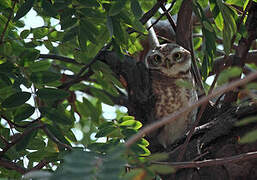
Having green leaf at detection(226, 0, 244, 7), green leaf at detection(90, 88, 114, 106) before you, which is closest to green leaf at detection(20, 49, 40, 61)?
green leaf at detection(90, 88, 114, 106)

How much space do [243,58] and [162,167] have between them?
125 centimetres

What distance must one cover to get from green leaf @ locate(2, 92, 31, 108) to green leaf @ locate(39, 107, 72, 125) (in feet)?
0.29

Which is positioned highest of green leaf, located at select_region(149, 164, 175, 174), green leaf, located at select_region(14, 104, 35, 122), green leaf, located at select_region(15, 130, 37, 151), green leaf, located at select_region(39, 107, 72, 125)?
green leaf, located at select_region(14, 104, 35, 122)

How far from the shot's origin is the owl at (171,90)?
2697 mm

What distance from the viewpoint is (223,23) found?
6.37 ft

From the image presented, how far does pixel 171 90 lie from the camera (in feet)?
9.11

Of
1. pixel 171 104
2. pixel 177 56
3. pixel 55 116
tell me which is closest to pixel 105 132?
pixel 55 116

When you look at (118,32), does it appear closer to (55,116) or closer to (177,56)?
(55,116)

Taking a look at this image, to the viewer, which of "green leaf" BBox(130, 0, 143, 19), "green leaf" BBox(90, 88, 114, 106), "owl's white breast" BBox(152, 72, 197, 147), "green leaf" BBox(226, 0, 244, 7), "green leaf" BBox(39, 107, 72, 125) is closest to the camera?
"green leaf" BBox(130, 0, 143, 19)

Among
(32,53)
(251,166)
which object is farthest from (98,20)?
(251,166)

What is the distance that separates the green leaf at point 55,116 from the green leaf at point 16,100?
0.09m

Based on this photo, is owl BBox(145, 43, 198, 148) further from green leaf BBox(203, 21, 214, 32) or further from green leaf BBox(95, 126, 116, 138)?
green leaf BBox(95, 126, 116, 138)

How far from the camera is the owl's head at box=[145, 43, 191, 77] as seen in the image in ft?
8.89

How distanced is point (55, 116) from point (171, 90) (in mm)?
1173
